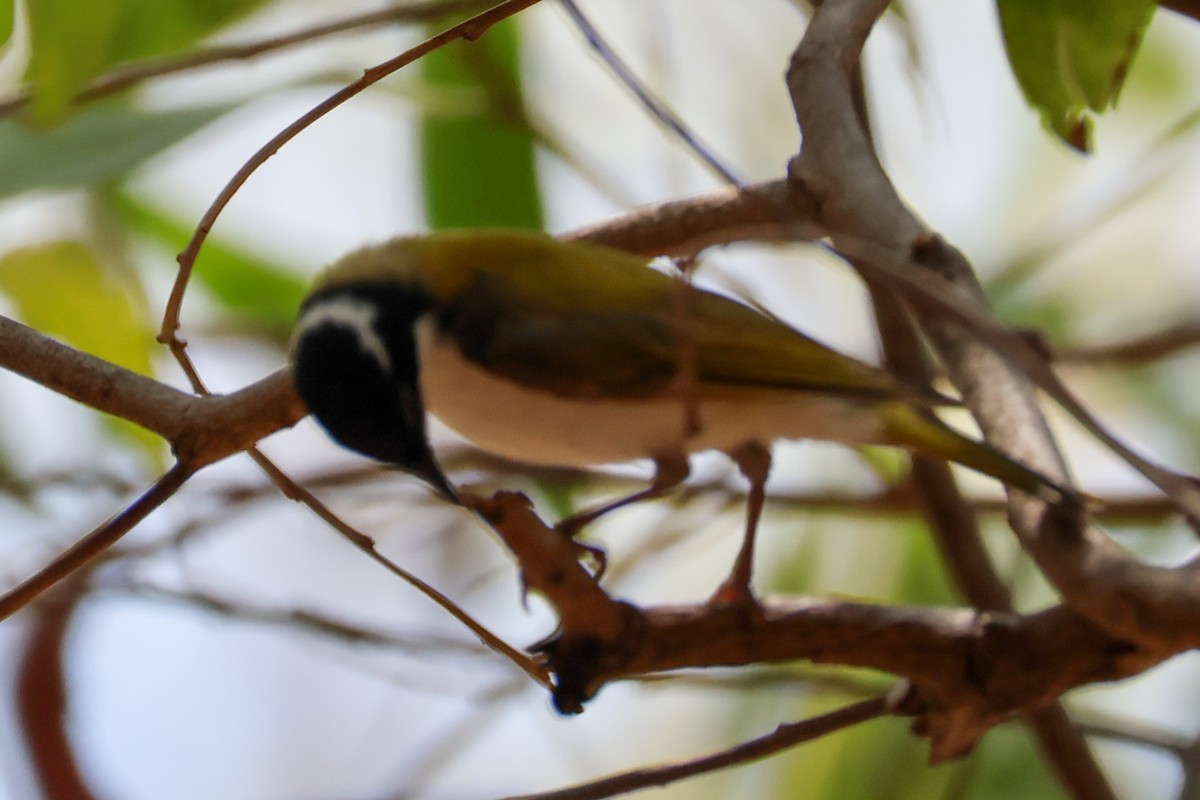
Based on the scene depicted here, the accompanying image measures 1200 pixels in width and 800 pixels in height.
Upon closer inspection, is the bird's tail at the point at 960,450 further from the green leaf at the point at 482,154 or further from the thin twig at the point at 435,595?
the green leaf at the point at 482,154

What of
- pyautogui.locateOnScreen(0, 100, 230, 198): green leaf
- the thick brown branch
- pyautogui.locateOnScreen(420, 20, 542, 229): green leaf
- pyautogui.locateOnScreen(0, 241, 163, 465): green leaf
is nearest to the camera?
the thick brown branch

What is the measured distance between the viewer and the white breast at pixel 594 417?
1.29 metres

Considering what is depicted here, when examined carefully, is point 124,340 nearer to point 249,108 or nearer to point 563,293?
point 249,108

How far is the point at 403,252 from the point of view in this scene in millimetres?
1479

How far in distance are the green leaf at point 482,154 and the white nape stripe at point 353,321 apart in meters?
0.79

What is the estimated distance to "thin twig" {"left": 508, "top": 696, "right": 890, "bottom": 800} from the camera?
3.12 feet

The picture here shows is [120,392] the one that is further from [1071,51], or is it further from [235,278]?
[235,278]

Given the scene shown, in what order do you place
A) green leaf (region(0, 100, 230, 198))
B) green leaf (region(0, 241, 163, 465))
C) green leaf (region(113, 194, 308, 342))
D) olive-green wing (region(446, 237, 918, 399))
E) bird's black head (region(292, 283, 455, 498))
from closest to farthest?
bird's black head (region(292, 283, 455, 498)) < olive-green wing (region(446, 237, 918, 399)) < green leaf (region(0, 100, 230, 198)) < green leaf (region(0, 241, 163, 465)) < green leaf (region(113, 194, 308, 342))

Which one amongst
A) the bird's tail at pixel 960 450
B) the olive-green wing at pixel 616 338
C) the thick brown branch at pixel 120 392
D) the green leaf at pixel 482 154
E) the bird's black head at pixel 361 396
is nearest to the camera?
the bird's tail at pixel 960 450

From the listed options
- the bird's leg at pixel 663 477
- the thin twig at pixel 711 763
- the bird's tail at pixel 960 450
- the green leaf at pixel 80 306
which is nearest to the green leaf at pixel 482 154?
the green leaf at pixel 80 306

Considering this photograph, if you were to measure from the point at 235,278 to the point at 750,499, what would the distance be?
133cm

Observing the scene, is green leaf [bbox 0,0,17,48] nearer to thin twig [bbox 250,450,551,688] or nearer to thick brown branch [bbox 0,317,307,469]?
thick brown branch [bbox 0,317,307,469]

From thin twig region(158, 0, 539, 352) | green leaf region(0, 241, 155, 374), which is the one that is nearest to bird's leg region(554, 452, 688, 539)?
thin twig region(158, 0, 539, 352)

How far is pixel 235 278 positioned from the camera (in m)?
2.38
